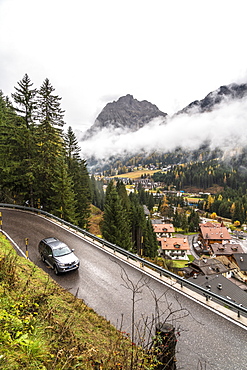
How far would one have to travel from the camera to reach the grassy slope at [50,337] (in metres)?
3.23

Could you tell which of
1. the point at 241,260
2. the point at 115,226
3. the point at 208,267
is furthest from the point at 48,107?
the point at 241,260

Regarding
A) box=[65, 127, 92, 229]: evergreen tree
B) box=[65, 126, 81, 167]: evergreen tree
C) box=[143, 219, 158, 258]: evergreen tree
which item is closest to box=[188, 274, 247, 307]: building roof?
box=[143, 219, 158, 258]: evergreen tree

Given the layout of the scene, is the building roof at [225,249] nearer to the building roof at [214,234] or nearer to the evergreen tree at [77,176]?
the building roof at [214,234]

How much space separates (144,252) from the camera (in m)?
47.0

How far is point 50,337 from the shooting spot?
412 cm

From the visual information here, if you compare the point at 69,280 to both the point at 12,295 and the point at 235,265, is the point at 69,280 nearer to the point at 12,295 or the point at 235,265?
the point at 12,295

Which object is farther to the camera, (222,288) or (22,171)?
(222,288)

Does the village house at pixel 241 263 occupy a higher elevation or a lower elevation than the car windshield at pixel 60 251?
lower

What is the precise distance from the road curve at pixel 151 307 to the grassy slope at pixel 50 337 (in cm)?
74

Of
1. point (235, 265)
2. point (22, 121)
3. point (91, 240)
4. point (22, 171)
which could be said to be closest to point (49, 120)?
point (22, 121)

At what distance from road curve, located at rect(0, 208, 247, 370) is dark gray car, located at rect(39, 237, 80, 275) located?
0.39 meters

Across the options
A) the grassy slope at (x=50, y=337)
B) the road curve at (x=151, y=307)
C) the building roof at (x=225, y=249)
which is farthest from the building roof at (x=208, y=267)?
the grassy slope at (x=50, y=337)

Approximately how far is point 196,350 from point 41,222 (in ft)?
56.5

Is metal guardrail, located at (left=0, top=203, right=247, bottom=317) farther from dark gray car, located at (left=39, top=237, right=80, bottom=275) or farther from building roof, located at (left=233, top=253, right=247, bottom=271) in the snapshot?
building roof, located at (left=233, top=253, right=247, bottom=271)
